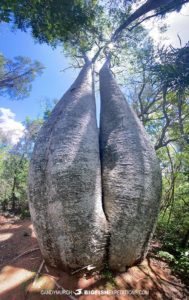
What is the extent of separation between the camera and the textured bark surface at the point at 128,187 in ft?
10.0

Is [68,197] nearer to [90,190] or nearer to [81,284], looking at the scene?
[90,190]

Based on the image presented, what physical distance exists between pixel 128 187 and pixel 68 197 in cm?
90

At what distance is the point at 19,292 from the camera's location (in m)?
2.58

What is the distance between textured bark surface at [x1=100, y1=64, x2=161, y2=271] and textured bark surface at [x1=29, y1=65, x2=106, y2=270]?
18 centimetres

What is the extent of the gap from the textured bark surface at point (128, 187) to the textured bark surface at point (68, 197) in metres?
0.18

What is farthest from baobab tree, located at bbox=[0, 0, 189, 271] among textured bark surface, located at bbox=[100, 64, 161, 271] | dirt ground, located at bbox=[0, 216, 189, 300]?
dirt ground, located at bbox=[0, 216, 189, 300]

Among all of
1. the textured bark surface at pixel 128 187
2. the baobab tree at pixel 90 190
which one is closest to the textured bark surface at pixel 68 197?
the baobab tree at pixel 90 190

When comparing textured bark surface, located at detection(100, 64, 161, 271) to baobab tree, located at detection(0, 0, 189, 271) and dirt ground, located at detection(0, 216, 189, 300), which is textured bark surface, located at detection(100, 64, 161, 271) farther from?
dirt ground, located at detection(0, 216, 189, 300)

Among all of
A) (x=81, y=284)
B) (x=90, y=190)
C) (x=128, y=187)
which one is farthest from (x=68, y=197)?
(x=81, y=284)

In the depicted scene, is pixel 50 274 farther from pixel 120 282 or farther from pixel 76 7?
pixel 76 7

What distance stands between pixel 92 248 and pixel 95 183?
0.85 m

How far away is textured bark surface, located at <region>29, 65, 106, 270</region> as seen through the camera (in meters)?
2.86

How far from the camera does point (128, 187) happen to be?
321 cm

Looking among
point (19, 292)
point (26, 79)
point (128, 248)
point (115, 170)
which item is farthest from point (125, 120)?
point (26, 79)
